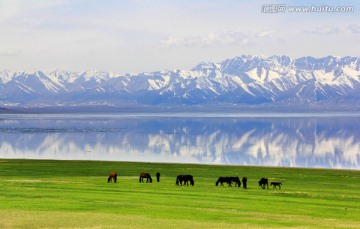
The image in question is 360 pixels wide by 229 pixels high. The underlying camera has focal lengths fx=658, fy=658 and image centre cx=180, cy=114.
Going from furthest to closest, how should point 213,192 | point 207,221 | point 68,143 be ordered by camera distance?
point 68,143 → point 213,192 → point 207,221

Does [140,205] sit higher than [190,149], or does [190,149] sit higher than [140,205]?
[190,149]

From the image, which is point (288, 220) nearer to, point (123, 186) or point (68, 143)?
point (123, 186)

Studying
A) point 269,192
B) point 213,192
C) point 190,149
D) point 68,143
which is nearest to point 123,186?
point 213,192

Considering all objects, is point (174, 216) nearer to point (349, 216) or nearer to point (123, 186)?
point (349, 216)

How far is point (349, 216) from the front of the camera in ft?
106

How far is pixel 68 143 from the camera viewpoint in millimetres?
135875

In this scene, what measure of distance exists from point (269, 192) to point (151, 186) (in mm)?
8679

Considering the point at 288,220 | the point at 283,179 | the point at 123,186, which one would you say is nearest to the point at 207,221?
the point at 288,220

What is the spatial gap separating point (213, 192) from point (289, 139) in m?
113

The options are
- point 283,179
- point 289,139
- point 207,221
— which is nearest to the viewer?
point 207,221

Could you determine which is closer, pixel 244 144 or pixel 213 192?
pixel 213 192

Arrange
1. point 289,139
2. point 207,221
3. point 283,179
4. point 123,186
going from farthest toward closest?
point 289,139 < point 283,179 < point 123,186 < point 207,221

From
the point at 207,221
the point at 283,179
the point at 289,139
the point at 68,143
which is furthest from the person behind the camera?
the point at 289,139

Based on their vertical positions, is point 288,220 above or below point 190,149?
below
